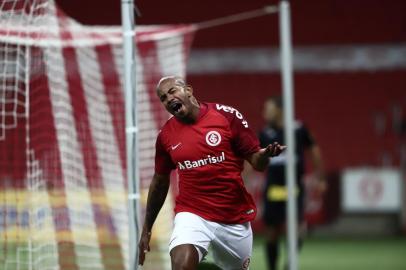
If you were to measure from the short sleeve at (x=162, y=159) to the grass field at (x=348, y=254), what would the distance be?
19.5 feet

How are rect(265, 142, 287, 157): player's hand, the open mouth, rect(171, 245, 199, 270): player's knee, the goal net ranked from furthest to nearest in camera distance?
the goal net < the open mouth < rect(171, 245, 199, 270): player's knee < rect(265, 142, 287, 157): player's hand

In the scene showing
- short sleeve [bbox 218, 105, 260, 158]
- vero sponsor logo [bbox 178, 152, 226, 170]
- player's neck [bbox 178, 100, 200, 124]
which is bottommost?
vero sponsor logo [bbox 178, 152, 226, 170]

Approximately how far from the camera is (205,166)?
6242 mm

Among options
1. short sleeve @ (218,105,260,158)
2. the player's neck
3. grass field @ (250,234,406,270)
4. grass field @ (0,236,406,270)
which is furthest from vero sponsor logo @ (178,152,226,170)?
grass field @ (250,234,406,270)

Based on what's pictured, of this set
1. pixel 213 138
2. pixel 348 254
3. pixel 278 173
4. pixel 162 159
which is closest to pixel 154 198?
pixel 162 159

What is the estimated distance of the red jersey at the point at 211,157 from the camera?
6.25 m

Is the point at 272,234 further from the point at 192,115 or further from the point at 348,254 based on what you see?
the point at 192,115

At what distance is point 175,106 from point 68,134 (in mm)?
3032

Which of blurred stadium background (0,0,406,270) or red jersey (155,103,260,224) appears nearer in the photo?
red jersey (155,103,260,224)

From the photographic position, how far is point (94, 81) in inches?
402

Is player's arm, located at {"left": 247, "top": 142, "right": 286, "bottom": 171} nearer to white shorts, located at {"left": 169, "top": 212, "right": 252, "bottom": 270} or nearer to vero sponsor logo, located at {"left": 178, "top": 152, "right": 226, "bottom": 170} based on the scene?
vero sponsor logo, located at {"left": 178, "top": 152, "right": 226, "bottom": 170}

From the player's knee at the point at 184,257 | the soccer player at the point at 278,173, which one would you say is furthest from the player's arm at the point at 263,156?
the soccer player at the point at 278,173

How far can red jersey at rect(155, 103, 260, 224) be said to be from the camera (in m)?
6.25

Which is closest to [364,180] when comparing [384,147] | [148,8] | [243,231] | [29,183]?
[384,147]
